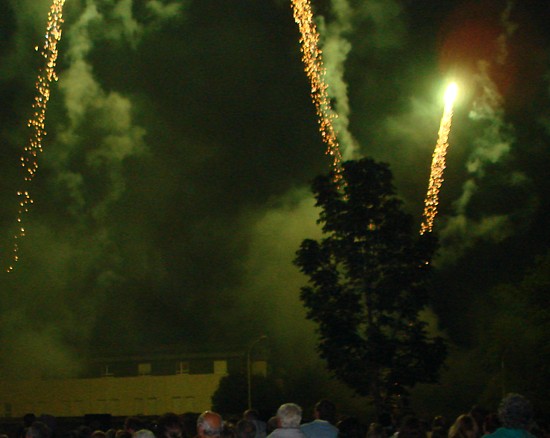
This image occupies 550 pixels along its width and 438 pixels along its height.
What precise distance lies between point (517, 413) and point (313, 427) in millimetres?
3992

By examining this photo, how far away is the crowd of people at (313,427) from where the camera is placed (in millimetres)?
9055

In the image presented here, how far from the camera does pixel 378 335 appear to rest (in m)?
34.6

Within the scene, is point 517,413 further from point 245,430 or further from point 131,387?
point 131,387

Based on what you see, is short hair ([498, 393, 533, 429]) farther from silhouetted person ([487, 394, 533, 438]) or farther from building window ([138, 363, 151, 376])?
building window ([138, 363, 151, 376])

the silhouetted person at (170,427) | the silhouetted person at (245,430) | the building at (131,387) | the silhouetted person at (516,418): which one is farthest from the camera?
the building at (131,387)

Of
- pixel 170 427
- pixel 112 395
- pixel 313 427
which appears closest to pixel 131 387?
pixel 112 395

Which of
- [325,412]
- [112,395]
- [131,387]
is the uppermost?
[131,387]

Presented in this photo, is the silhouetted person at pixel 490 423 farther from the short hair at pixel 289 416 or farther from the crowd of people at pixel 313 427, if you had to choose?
the short hair at pixel 289 416

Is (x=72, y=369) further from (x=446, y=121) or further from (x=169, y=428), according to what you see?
(x=169, y=428)

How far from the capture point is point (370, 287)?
118 feet

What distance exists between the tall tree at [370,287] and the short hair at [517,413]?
82.5 ft

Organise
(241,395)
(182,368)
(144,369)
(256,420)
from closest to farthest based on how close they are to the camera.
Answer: (256,420) < (241,395) < (182,368) < (144,369)

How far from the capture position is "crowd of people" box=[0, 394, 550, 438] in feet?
29.7

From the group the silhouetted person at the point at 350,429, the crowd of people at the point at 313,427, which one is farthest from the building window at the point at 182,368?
the silhouetted person at the point at 350,429
